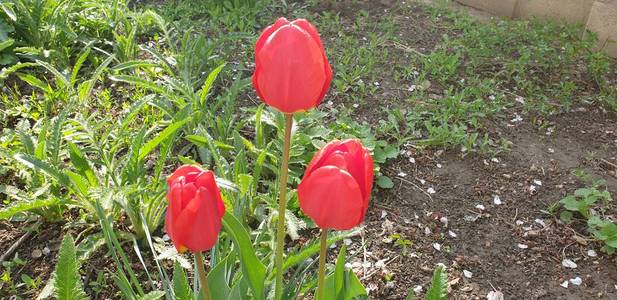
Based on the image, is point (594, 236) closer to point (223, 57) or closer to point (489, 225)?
point (489, 225)

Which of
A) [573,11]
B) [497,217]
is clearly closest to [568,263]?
[497,217]

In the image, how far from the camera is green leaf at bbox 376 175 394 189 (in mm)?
2158

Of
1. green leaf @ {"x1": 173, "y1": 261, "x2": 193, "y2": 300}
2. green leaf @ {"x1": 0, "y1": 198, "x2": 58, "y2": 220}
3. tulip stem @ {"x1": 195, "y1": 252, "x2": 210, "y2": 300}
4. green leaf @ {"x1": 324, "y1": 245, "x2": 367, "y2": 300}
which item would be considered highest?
tulip stem @ {"x1": 195, "y1": 252, "x2": 210, "y2": 300}

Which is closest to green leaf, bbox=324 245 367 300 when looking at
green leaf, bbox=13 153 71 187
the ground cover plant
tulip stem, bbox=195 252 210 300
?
the ground cover plant

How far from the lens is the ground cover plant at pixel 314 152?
1729 millimetres

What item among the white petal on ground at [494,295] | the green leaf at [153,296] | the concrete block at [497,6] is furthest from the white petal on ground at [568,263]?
the concrete block at [497,6]

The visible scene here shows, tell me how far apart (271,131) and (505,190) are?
93cm

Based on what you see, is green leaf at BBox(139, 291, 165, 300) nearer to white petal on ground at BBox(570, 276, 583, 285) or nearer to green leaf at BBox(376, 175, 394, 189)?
green leaf at BBox(376, 175, 394, 189)

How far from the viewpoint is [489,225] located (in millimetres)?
2055

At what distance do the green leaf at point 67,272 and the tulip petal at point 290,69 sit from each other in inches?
24.9

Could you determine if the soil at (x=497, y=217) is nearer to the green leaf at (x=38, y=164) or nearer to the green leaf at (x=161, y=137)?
the green leaf at (x=161, y=137)

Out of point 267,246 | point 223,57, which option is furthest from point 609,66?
point 267,246

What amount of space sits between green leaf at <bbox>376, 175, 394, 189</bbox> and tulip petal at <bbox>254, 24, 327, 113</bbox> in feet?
4.33

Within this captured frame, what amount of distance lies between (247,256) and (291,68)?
1.54 feet
